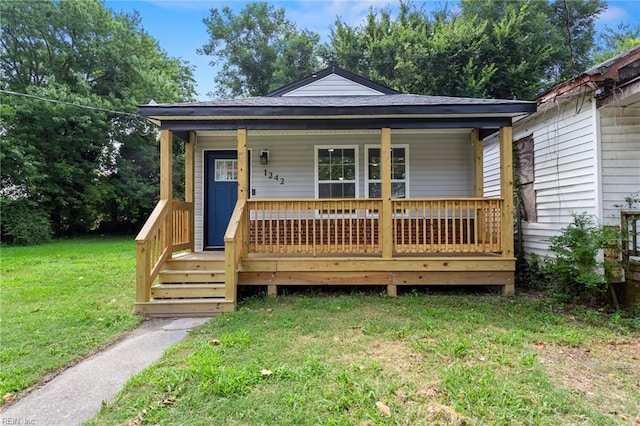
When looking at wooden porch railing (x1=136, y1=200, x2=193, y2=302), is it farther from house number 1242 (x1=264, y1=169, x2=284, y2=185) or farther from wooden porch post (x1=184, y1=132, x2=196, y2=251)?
house number 1242 (x1=264, y1=169, x2=284, y2=185)

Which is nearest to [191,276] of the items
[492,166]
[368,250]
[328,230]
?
[328,230]

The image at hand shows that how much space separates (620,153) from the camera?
473 cm

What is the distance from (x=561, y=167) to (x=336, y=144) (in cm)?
391

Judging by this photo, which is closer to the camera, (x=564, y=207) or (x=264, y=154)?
(x=564, y=207)

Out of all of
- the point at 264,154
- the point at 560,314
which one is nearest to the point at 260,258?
the point at 264,154

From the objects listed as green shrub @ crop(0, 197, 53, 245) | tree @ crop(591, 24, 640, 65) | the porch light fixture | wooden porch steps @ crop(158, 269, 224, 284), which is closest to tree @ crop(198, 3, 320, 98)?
green shrub @ crop(0, 197, 53, 245)

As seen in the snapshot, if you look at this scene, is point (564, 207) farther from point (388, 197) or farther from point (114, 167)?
point (114, 167)

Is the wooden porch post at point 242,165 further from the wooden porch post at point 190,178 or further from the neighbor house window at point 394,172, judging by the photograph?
the neighbor house window at point 394,172

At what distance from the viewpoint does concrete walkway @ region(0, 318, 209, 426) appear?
2.31m

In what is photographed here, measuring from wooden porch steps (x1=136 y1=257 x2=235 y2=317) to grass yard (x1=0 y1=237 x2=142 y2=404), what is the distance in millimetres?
334

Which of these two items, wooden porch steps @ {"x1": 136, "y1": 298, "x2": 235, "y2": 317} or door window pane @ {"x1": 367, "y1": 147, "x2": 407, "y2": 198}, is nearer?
wooden porch steps @ {"x1": 136, "y1": 298, "x2": 235, "y2": 317}

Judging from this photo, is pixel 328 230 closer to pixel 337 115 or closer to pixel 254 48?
pixel 337 115

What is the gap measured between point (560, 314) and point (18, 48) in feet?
67.0

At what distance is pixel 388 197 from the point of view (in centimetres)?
520
